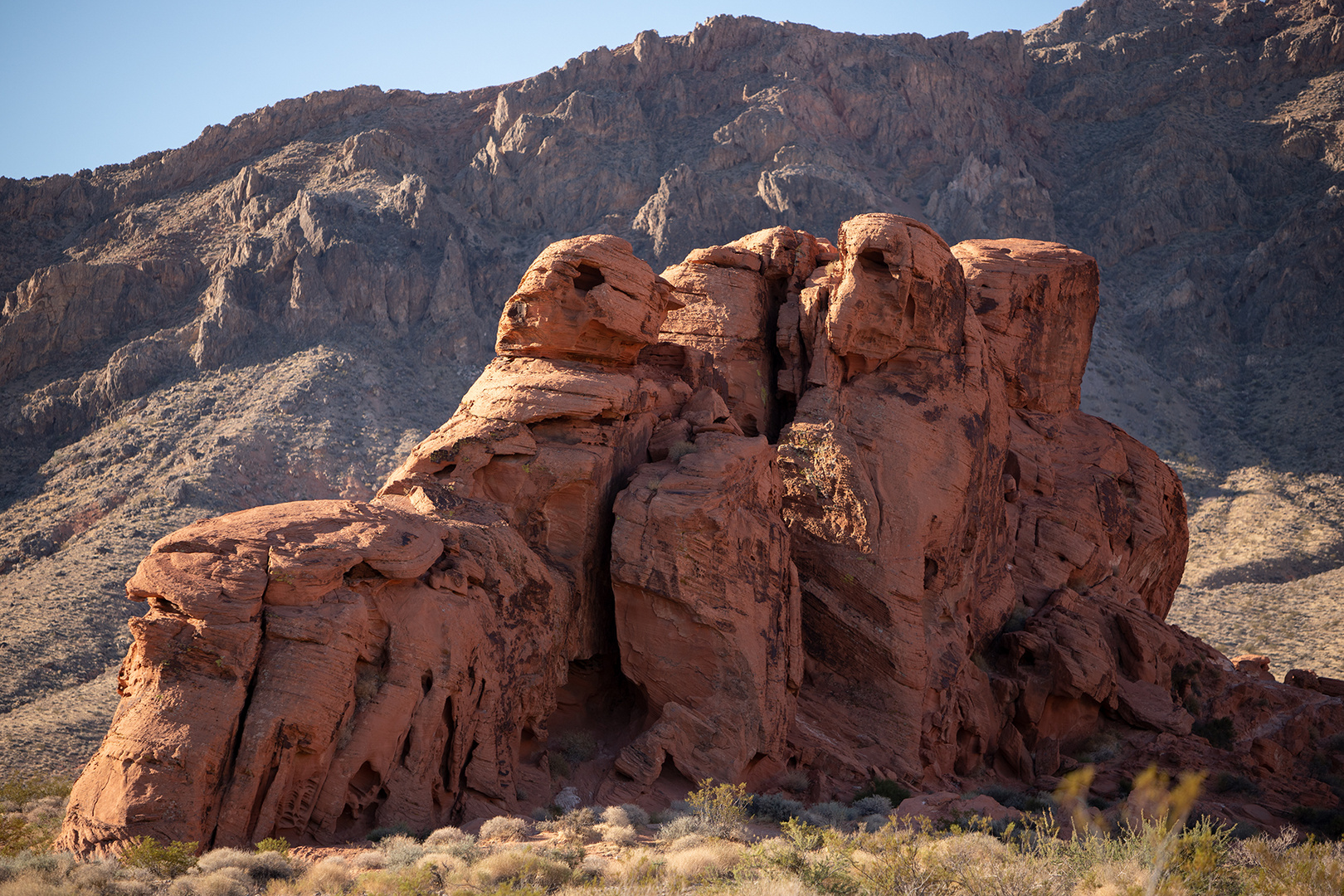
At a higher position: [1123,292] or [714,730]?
[1123,292]

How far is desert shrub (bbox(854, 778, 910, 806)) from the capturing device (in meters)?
19.3

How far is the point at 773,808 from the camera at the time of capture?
1650cm

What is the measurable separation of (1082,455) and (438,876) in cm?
2360

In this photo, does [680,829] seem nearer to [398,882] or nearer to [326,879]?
[398,882]

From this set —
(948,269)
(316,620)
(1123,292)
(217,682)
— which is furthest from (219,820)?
(1123,292)

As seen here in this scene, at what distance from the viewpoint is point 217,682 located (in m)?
13.5

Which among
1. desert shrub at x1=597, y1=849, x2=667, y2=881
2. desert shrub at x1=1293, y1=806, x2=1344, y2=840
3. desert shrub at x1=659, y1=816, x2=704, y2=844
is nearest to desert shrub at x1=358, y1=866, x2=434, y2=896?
desert shrub at x1=597, y1=849, x2=667, y2=881

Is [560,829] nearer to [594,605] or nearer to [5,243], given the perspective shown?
[594,605]

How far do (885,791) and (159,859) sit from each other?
42.6ft

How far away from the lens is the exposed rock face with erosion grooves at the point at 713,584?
14055 millimetres

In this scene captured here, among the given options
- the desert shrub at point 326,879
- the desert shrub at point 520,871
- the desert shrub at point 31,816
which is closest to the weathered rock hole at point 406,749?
the desert shrub at point 326,879

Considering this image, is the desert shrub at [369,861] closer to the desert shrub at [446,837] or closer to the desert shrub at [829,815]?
the desert shrub at [446,837]

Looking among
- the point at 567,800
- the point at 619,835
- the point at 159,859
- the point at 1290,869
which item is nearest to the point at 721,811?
the point at 619,835

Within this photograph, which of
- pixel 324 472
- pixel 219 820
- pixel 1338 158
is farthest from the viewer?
pixel 1338 158
